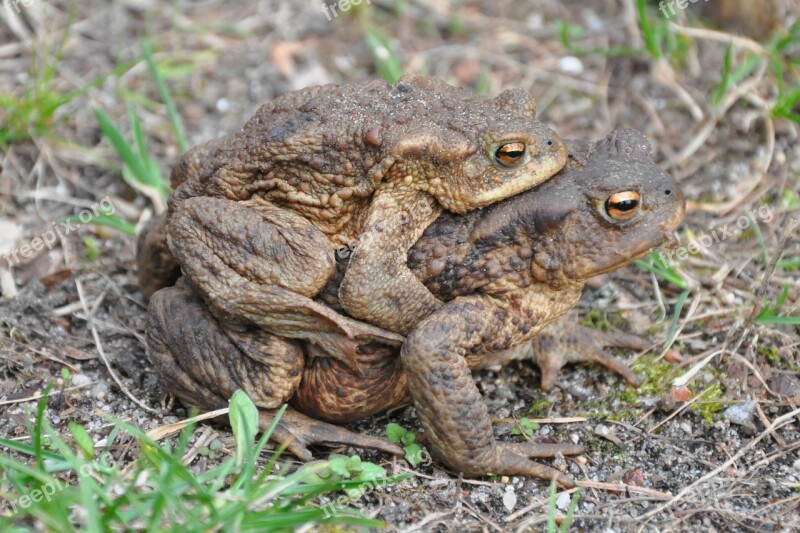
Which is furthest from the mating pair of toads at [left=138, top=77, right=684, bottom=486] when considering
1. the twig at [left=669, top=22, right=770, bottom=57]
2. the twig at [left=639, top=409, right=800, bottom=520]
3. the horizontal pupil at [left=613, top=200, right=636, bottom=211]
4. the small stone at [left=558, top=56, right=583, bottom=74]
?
the small stone at [left=558, top=56, right=583, bottom=74]

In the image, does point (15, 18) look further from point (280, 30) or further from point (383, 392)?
point (383, 392)

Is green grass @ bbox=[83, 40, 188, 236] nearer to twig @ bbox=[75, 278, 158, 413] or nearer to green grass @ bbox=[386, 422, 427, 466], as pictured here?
twig @ bbox=[75, 278, 158, 413]

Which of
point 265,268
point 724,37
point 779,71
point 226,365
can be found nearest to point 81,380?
point 226,365

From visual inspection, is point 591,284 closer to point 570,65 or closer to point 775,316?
point 775,316

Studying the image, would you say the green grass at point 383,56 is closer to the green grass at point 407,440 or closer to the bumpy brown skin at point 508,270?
the bumpy brown skin at point 508,270

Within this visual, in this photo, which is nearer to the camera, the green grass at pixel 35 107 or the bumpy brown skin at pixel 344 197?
the bumpy brown skin at pixel 344 197

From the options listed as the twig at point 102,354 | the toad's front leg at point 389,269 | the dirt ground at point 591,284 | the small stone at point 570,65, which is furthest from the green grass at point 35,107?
the small stone at point 570,65

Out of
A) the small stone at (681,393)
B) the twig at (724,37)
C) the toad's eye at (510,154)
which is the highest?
the toad's eye at (510,154)

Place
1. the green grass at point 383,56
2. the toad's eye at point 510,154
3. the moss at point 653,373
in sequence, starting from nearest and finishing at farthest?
the toad's eye at point 510,154, the moss at point 653,373, the green grass at point 383,56
